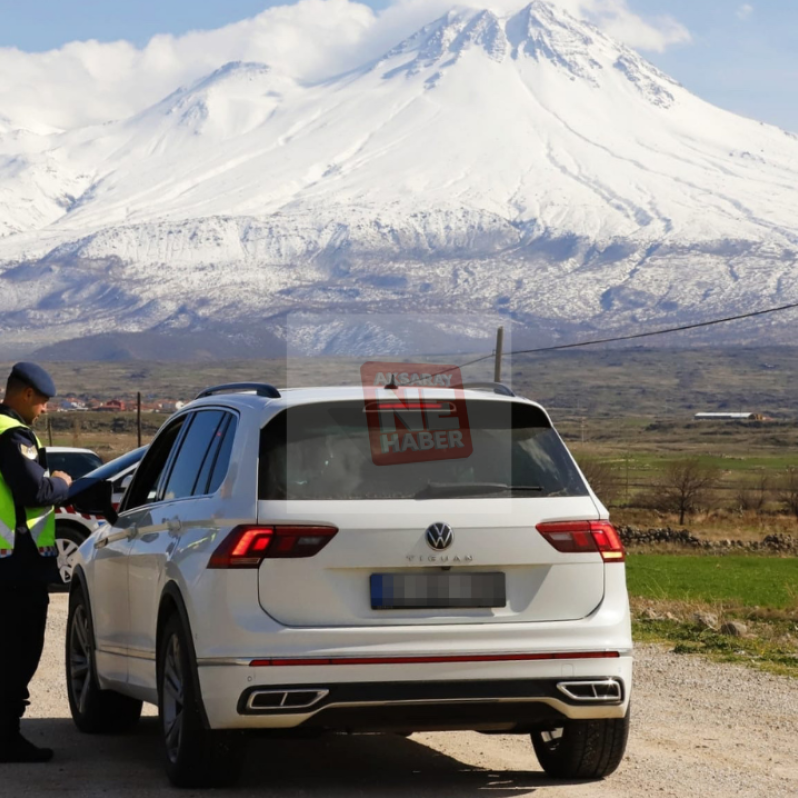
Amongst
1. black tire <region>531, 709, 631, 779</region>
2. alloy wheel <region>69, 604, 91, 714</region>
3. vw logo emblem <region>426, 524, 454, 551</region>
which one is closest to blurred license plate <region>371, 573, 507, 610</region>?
vw logo emblem <region>426, 524, 454, 551</region>

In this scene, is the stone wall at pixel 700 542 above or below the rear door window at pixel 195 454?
below

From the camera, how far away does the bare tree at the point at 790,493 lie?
240 feet

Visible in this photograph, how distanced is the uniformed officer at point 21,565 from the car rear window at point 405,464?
1.61 metres

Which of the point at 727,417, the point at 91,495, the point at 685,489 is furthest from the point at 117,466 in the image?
the point at 727,417

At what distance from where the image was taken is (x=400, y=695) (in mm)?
6055

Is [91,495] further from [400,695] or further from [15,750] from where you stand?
[400,695]

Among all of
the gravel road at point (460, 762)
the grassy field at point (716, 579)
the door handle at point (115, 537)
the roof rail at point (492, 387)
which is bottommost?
Answer: the grassy field at point (716, 579)

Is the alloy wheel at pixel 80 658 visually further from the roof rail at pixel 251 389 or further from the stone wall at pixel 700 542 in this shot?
the stone wall at pixel 700 542

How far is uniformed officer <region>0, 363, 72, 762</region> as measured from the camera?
732cm

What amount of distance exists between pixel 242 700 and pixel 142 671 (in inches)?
49.8

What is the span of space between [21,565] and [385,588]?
2.11m

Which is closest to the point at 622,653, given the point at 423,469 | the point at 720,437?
the point at 423,469

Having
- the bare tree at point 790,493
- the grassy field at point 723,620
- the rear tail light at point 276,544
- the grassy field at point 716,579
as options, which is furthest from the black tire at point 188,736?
the bare tree at point 790,493

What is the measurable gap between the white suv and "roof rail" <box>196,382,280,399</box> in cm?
5
